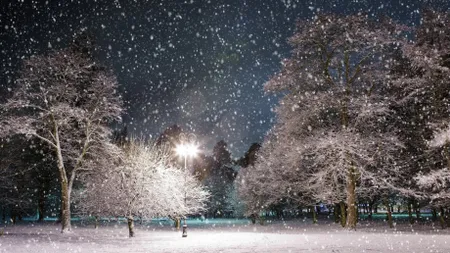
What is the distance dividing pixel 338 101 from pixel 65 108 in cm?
1583

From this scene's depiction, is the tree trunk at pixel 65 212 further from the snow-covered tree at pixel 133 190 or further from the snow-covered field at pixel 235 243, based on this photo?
the snow-covered field at pixel 235 243

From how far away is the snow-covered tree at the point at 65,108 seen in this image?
21.7 metres

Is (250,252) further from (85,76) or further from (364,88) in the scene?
(85,76)

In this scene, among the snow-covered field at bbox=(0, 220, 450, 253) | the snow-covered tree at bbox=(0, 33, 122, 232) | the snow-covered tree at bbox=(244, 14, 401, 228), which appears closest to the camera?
the snow-covered field at bbox=(0, 220, 450, 253)

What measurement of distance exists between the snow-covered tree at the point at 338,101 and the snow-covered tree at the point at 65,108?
437 inches

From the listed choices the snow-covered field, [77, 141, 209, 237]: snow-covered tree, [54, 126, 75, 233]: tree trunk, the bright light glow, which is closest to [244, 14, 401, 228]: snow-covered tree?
the snow-covered field

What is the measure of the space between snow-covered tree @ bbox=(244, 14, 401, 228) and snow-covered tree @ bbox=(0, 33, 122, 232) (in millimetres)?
11101

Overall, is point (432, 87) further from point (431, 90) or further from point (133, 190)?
point (133, 190)

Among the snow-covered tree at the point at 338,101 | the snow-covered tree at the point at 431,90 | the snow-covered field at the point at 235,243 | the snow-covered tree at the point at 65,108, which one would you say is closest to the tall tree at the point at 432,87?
the snow-covered tree at the point at 431,90

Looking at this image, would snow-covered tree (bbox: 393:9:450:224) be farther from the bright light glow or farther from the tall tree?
the bright light glow

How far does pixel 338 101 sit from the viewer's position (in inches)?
838

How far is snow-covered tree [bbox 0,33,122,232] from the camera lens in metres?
21.7

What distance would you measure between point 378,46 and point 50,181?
4006 centimetres

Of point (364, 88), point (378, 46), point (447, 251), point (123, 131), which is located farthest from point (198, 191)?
point (123, 131)
